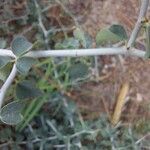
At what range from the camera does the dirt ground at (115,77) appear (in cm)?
166

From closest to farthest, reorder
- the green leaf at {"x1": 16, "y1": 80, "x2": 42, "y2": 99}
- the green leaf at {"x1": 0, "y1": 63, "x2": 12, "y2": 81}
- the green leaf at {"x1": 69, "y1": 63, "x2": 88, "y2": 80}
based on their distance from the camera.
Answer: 1. the green leaf at {"x1": 0, "y1": 63, "x2": 12, "y2": 81}
2. the green leaf at {"x1": 16, "y1": 80, "x2": 42, "y2": 99}
3. the green leaf at {"x1": 69, "y1": 63, "x2": 88, "y2": 80}

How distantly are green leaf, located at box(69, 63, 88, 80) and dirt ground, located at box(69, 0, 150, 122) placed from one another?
20 cm

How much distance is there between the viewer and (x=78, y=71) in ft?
4.63

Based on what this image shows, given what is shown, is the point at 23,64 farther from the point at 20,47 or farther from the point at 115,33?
the point at 115,33

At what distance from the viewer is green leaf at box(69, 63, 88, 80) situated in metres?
1.38

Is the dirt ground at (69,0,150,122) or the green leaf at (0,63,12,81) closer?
the green leaf at (0,63,12,81)

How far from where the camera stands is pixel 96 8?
68.3 inches

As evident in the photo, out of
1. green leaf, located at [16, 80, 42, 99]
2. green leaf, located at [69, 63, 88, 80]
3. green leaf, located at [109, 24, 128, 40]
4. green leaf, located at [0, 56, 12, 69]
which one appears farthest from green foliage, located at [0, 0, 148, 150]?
green leaf, located at [109, 24, 128, 40]

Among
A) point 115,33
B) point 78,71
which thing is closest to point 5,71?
point 115,33

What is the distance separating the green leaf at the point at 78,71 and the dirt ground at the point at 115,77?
0.20 metres

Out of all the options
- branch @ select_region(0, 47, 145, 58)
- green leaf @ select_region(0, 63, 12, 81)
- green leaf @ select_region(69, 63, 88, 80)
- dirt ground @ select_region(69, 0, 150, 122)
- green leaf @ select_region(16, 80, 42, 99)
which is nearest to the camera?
branch @ select_region(0, 47, 145, 58)

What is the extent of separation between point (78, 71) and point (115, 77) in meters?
0.33

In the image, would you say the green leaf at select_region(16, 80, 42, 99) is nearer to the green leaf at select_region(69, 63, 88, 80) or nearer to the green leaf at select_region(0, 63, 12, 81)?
the green leaf at select_region(0, 63, 12, 81)

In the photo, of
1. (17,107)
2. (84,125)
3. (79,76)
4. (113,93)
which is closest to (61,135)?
(84,125)
